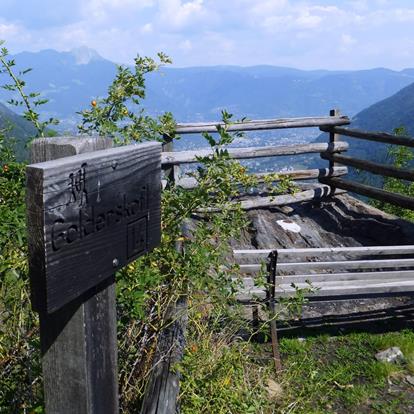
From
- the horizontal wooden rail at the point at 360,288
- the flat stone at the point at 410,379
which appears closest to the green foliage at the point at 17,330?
the horizontal wooden rail at the point at 360,288

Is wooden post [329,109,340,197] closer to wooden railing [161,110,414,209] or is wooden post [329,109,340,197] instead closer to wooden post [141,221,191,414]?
wooden railing [161,110,414,209]

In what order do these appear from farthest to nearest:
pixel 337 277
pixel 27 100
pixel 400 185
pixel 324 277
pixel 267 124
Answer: pixel 400 185
pixel 267 124
pixel 337 277
pixel 324 277
pixel 27 100

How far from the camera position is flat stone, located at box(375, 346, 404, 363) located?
4.44 m

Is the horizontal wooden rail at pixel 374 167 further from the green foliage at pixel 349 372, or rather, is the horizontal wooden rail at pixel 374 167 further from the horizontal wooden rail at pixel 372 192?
the green foliage at pixel 349 372

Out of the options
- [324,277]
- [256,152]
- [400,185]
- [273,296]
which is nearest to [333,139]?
[256,152]

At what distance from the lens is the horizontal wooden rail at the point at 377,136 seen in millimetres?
7441

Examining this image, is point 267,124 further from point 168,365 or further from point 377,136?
point 168,365

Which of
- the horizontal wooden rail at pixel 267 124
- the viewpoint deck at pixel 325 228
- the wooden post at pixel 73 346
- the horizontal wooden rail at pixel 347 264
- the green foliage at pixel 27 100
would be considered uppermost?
the green foliage at pixel 27 100

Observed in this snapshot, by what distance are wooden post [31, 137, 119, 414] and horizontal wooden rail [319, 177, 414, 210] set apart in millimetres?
6726

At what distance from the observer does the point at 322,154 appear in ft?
29.6

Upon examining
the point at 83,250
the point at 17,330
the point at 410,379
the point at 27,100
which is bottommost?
the point at 410,379

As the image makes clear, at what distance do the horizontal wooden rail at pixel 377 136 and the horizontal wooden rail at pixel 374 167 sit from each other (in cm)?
38

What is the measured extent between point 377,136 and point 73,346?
7390mm

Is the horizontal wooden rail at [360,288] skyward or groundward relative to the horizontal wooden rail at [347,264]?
groundward
